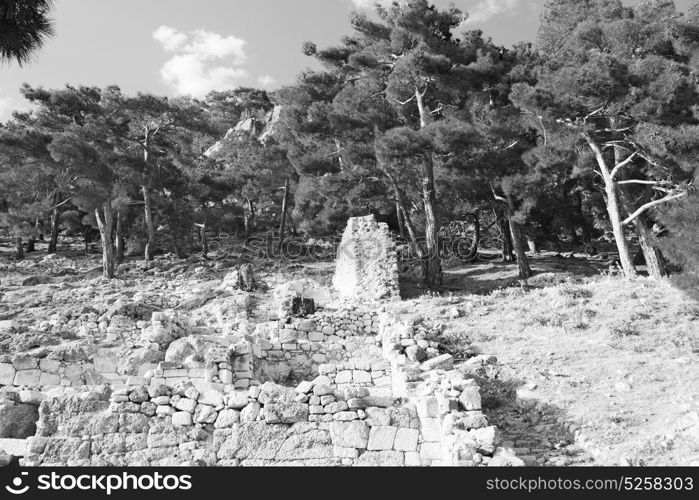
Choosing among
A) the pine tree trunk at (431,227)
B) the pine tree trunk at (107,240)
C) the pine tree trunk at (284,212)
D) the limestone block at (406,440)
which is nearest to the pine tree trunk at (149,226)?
the pine tree trunk at (107,240)

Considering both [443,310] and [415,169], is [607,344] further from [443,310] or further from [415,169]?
[415,169]

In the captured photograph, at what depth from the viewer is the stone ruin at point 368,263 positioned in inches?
648

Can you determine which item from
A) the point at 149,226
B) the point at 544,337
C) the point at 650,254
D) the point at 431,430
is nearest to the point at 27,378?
the point at 431,430

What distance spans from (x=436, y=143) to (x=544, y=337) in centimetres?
856

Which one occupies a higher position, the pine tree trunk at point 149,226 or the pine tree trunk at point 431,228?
the pine tree trunk at point 149,226

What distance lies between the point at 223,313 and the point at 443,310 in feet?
19.1

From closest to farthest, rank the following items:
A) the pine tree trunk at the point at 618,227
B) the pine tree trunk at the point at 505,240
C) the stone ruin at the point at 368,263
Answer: the pine tree trunk at the point at 618,227 < the stone ruin at the point at 368,263 < the pine tree trunk at the point at 505,240

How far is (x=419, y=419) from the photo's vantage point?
24.0 feet

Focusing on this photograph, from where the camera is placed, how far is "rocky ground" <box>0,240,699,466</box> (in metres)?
7.07

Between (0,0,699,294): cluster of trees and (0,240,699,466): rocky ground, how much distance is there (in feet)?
5.09

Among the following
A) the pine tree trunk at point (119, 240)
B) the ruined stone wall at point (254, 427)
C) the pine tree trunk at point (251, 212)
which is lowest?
the ruined stone wall at point (254, 427)

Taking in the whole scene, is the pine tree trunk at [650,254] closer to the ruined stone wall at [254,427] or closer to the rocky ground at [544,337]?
the rocky ground at [544,337]

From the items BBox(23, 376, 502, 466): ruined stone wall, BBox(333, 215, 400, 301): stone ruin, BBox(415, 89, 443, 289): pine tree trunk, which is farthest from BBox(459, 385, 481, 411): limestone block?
BBox(415, 89, 443, 289): pine tree trunk

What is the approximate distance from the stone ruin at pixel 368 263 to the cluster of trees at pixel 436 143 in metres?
2.45
